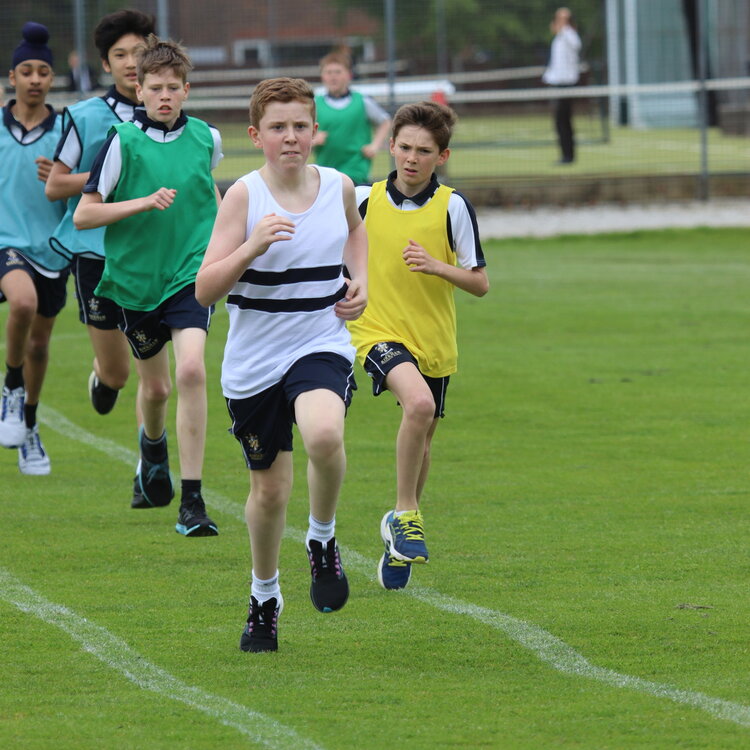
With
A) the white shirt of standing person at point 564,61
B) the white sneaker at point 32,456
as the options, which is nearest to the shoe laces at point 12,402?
the white sneaker at point 32,456

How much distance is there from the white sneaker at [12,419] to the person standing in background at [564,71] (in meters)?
16.3

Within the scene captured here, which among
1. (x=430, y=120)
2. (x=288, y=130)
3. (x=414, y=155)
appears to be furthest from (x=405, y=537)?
(x=288, y=130)

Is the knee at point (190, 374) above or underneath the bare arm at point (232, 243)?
underneath

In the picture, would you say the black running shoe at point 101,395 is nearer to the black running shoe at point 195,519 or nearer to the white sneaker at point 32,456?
the white sneaker at point 32,456

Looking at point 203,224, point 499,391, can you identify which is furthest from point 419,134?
point 499,391

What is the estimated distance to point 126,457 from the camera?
9.16 metres

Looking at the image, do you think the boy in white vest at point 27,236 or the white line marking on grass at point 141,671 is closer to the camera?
the white line marking on grass at point 141,671

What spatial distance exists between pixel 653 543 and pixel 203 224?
2597 millimetres

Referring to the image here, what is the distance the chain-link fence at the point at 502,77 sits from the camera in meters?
22.2

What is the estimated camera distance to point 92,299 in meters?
7.82

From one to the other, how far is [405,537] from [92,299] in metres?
2.47

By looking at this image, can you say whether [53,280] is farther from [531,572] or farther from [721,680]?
[721,680]

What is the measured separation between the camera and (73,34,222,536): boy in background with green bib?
707 centimetres

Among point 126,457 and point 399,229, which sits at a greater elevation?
point 399,229
